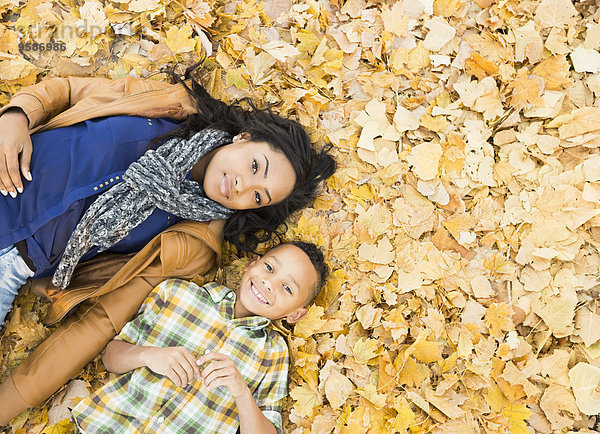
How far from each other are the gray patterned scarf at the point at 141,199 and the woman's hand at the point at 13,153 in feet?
0.86

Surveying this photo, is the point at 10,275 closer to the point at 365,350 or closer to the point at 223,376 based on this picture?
the point at 223,376

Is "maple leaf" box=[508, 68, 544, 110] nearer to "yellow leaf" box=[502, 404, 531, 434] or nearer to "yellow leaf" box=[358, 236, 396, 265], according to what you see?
"yellow leaf" box=[358, 236, 396, 265]

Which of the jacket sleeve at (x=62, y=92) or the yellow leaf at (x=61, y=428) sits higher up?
the jacket sleeve at (x=62, y=92)

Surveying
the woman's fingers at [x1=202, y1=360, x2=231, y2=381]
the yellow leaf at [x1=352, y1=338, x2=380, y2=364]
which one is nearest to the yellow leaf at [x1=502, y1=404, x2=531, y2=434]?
the yellow leaf at [x1=352, y1=338, x2=380, y2=364]

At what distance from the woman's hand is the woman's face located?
25.9 inches

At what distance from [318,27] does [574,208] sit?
4.66ft

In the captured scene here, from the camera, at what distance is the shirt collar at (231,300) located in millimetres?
2111

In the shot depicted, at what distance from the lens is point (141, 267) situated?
2098 millimetres

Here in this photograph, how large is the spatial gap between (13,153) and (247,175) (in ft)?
2.76

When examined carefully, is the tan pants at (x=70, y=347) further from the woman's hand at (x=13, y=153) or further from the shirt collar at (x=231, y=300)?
the woman's hand at (x=13, y=153)

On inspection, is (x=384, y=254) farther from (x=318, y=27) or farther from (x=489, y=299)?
(x=318, y=27)

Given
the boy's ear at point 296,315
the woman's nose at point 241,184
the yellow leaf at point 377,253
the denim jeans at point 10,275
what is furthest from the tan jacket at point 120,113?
the yellow leaf at point 377,253

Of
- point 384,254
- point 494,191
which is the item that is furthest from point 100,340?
point 494,191

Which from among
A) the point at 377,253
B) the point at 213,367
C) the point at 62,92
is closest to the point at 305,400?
the point at 213,367
